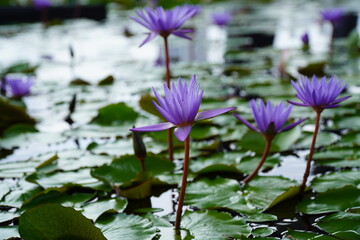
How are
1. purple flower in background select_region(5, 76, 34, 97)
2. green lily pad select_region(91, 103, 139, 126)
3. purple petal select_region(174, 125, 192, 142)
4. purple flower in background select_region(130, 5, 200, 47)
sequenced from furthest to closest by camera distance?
purple flower in background select_region(5, 76, 34, 97)
green lily pad select_region(91, 103, 139, 126)
purple flower in background select_region(130, 5, 200, 47)
purple petal select_region(174, 125, 192, 142)

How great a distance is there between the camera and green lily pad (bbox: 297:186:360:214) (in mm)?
1178

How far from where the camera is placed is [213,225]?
1107 mm

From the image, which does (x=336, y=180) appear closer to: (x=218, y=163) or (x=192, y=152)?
(x=218, y=163)

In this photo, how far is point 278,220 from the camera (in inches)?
45.3

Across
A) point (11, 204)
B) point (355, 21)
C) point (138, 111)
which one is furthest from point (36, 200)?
point (355, 21)

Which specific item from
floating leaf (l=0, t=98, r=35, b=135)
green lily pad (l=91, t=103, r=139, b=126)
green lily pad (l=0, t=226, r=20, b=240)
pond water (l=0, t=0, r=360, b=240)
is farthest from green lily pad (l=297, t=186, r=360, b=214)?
floating leaf (l=0, t=98, r=35, b=135)

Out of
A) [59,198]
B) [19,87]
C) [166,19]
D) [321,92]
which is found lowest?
[59,198]

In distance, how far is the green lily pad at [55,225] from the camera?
3.20 ft

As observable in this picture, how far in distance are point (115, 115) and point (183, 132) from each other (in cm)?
113

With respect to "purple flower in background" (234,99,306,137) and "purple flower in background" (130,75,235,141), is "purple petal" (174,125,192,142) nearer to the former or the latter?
"purple flower in background" (130,75,235,141)

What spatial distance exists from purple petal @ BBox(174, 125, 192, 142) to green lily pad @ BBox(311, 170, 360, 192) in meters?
0.54

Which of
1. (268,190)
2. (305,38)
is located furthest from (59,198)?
(305,38)

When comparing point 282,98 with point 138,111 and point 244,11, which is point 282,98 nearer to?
point 138,111

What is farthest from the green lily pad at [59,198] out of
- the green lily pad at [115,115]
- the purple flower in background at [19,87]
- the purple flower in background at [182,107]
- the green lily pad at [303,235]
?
the purple flower in background at [19,87]
